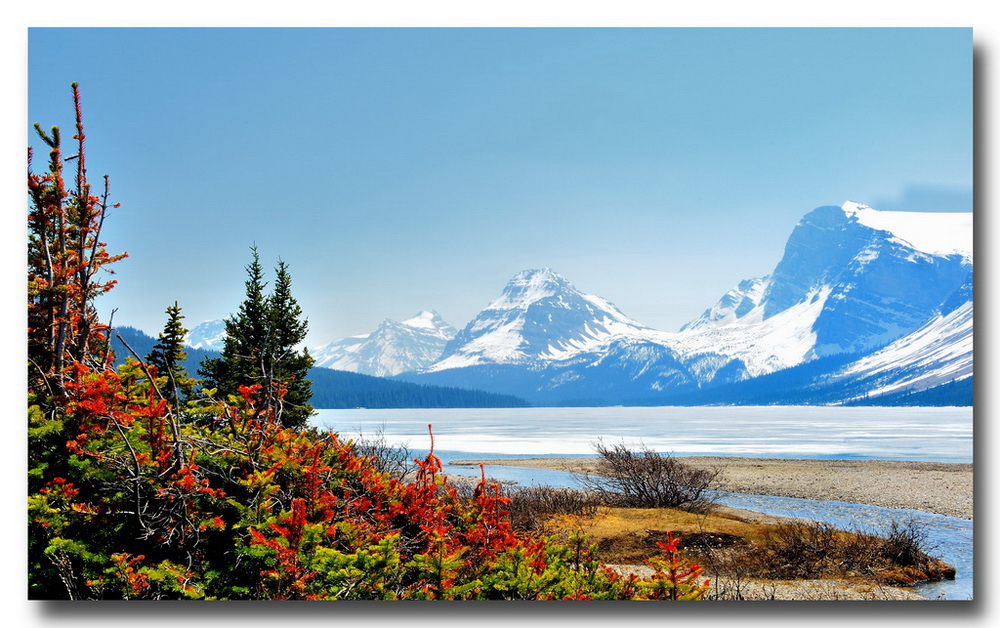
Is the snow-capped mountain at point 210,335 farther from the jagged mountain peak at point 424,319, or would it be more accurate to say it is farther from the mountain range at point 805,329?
the jagged mountain peak at point 424,319

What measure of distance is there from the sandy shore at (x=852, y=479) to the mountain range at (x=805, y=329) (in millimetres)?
1670

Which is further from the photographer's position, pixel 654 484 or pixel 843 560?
pixel 654 484

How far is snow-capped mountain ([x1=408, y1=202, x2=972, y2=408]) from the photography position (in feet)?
19.5

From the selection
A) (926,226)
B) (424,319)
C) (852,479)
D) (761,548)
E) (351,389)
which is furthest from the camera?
(852,479)

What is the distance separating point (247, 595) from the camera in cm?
359

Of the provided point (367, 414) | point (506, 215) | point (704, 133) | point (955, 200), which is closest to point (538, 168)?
point (506, 215)

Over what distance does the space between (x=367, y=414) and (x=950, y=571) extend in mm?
12495

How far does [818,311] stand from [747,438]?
5434mm

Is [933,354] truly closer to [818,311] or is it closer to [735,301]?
[735,301]

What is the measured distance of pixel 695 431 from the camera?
76.4ft

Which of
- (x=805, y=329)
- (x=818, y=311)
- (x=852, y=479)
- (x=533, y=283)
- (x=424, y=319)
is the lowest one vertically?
(x=852, y=479)

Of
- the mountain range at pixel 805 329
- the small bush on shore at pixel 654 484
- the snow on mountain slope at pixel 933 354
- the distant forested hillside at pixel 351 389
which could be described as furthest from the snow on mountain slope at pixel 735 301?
the distant forested hillside at pixel 351 389

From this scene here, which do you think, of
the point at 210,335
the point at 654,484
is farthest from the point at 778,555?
the point at 210,335

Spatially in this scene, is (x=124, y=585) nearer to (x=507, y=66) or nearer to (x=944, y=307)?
(x=507, y=66)
